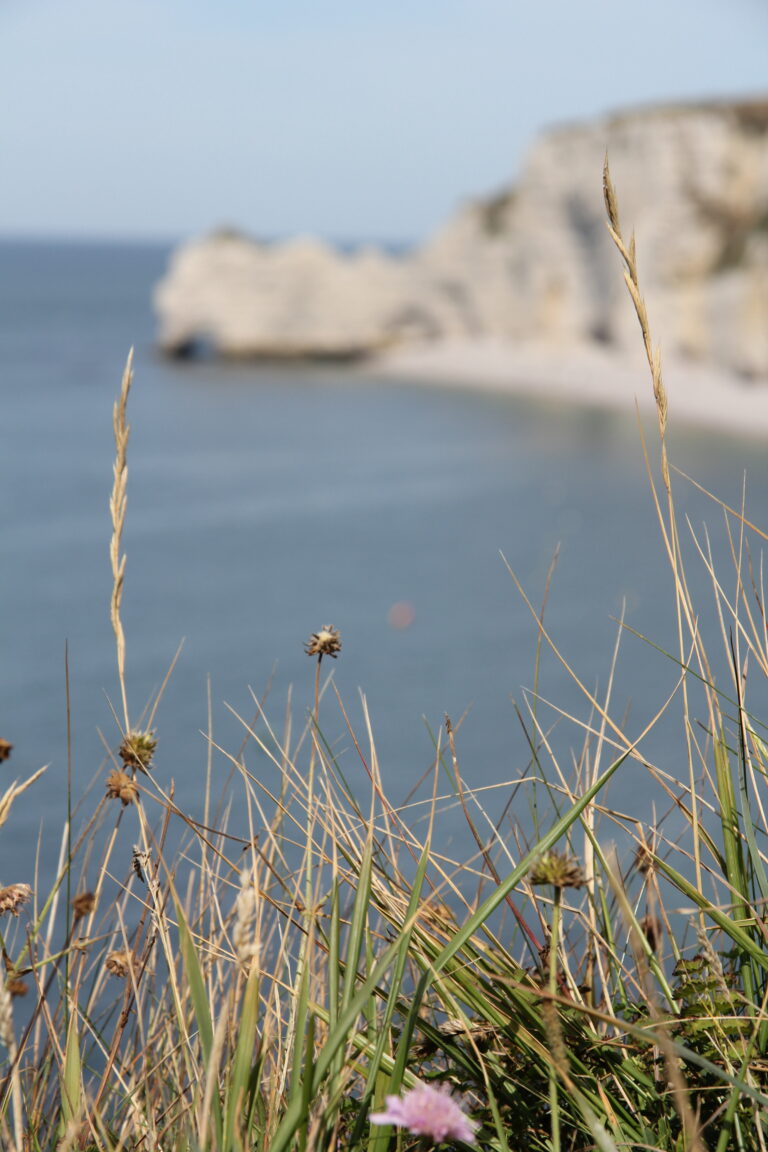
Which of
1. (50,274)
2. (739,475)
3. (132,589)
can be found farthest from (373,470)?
(50,274)

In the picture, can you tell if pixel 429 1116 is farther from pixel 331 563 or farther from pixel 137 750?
pixel 331 563

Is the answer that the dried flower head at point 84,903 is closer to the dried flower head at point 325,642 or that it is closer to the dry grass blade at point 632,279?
the dried flower head at point 325,642

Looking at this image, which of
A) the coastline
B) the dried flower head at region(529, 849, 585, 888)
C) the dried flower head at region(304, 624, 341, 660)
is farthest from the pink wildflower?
the coastline

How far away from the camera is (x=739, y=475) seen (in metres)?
12.8

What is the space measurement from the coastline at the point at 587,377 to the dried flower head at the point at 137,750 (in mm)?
15436

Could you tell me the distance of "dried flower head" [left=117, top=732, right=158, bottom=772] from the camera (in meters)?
0.87

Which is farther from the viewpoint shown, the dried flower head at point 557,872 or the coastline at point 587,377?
the coastline at point 587,377

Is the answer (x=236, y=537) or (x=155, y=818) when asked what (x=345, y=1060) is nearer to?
(x=155, y=818)

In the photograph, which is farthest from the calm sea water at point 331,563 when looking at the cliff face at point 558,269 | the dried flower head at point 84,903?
the cliff face at point 558,269

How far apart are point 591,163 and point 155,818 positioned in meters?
19.1

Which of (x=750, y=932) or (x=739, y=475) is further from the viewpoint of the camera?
(x=739, y=475)

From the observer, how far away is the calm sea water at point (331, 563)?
238 inches

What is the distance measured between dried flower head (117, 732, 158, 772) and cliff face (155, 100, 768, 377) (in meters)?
17.5

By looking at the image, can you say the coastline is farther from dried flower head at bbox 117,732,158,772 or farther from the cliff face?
dried flower head at bbox 117,732,158,772
